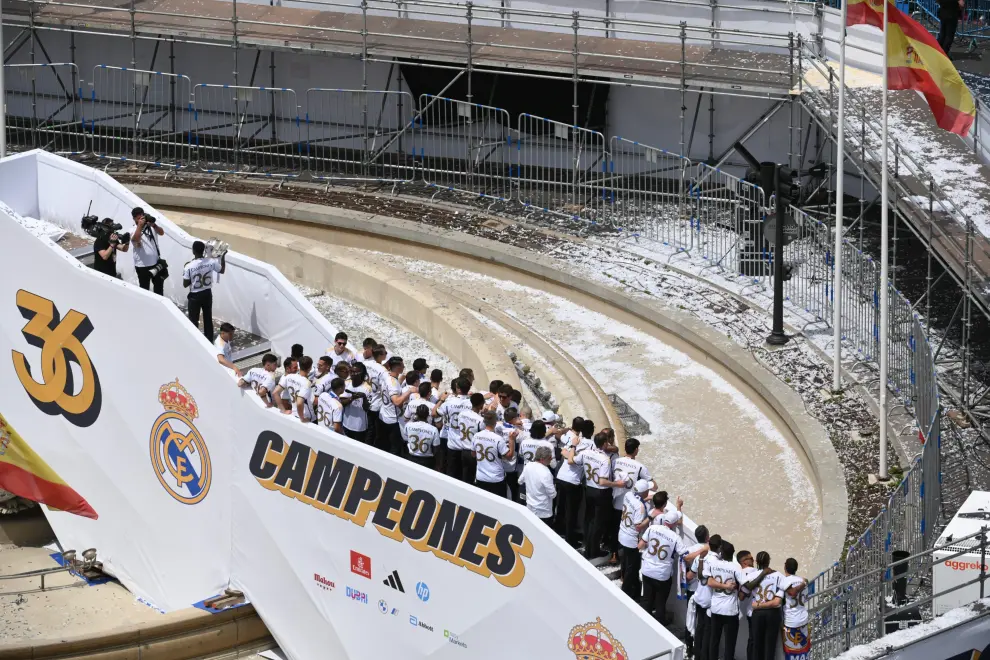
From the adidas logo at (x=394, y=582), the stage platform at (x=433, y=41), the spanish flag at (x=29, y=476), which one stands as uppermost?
the stage platform at (x=433, y=41)

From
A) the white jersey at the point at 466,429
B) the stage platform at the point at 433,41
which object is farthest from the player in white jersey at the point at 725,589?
the stage platform at the point at 433,41

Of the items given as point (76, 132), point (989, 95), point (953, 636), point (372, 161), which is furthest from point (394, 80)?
point (953, 636)

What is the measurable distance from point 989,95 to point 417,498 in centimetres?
1324

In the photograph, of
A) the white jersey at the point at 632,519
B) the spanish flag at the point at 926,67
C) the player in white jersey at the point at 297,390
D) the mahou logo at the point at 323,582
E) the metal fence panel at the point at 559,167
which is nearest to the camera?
the white jersey at the point at 632,519

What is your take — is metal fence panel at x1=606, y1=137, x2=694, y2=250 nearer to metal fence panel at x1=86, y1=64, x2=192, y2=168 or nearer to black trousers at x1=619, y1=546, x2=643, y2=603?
metal fence panel at x1=86, y1=64, x2=192, y2=168

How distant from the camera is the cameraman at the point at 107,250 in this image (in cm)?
2217

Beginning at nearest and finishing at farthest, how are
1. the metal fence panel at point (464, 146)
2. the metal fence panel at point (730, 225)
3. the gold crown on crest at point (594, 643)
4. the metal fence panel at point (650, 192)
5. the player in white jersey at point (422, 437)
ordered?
1. the gold crown on crest at point (594, 643)
2. the player in white jersey at point (422, 437)
3. the metal fence panel at point (730, 225)
4. the metal fence panel at point (650, 192)
5. the metal fence panel at point (464, 146)

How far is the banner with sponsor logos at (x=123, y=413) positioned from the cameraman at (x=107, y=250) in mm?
725

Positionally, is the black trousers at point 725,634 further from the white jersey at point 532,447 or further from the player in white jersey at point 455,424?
the player in white jersey at point 455,424

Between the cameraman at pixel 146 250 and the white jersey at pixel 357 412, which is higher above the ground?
the cameraman at pixel 146 250

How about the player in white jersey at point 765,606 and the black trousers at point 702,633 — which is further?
the black trousers at point 702,633

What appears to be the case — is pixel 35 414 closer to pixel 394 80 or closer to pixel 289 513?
pixel 289 513

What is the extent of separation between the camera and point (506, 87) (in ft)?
98.9

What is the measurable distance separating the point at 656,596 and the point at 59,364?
9.18 m
